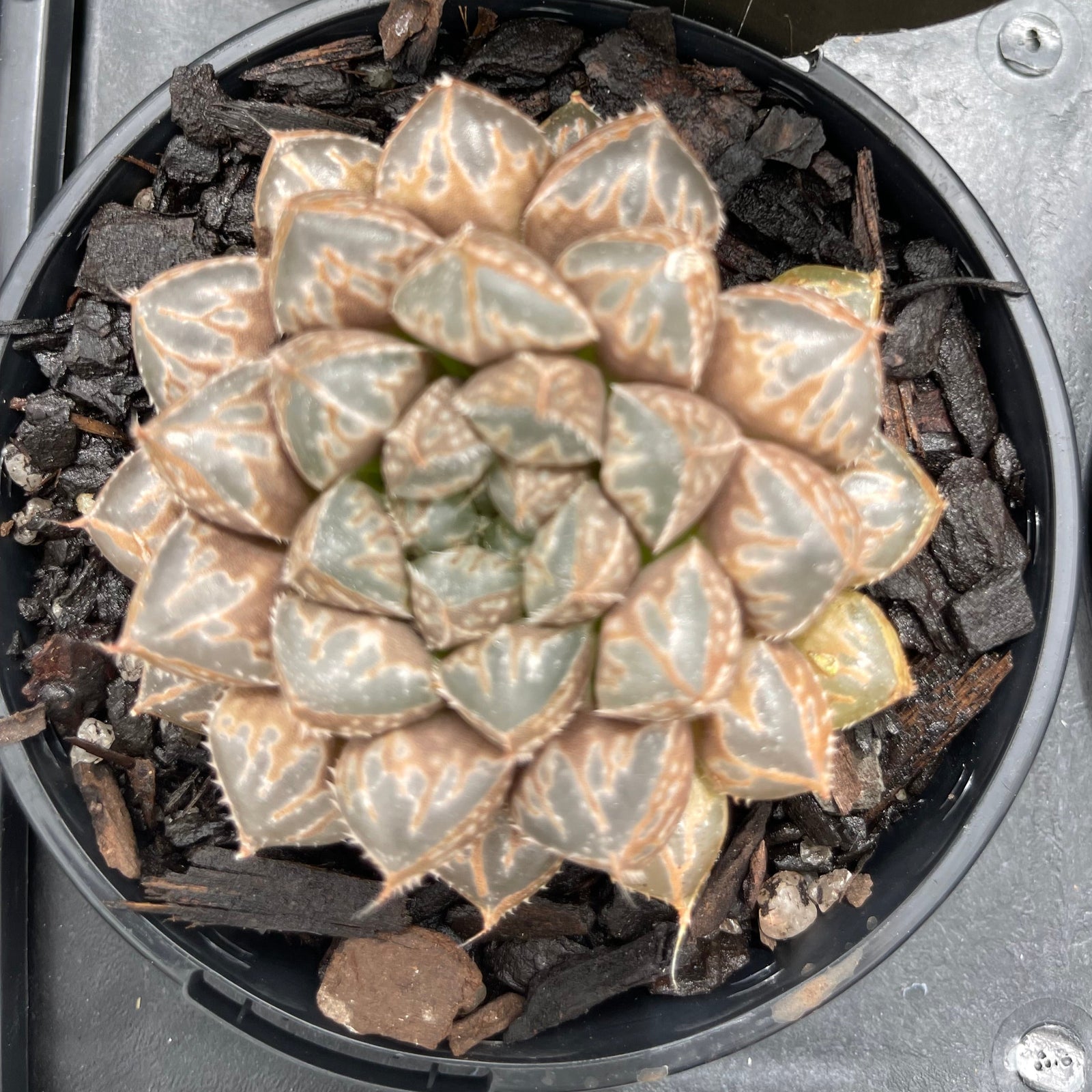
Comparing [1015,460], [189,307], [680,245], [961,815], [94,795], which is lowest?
[94,795]

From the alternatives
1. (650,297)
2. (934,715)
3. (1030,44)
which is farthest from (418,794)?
(1030,44)

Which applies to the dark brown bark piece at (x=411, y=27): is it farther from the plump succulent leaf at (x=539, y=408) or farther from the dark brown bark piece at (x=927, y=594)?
the dark brown bark piece at (x=927, y=594)

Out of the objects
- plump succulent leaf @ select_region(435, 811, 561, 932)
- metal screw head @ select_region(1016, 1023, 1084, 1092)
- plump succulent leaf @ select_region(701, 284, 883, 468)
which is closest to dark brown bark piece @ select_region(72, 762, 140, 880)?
plump succulent leaf @ select_region(435, 811, 561, 932)

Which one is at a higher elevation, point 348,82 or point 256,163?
point 348,82

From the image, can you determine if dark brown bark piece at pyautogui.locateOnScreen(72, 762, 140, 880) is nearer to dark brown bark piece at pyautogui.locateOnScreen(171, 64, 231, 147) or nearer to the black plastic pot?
the black plastic pot

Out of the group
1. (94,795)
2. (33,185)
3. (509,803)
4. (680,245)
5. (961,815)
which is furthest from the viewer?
(33,185)

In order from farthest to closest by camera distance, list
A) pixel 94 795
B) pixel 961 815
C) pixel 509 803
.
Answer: pixel 94 795, pixel 961 815, pixel 509 803

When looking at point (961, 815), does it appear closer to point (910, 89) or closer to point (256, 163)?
point (910, 89)

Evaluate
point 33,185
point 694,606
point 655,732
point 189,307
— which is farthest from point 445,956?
point 33,185
